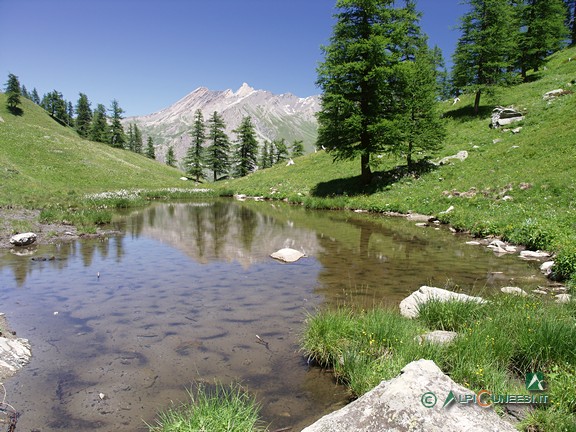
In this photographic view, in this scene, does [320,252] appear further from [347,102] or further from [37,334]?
[347,102]

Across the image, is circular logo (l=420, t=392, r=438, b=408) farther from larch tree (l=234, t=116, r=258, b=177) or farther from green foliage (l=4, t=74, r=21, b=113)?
green foliage (l=4, t=74, r=21, b=113)

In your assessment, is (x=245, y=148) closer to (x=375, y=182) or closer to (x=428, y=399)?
(x=375, y=182)

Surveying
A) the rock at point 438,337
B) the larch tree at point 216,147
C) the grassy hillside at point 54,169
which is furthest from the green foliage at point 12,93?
the rock at point 438,337

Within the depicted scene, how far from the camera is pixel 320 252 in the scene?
15.7 m

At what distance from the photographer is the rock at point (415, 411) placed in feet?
10.9

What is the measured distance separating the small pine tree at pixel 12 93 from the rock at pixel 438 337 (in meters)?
131

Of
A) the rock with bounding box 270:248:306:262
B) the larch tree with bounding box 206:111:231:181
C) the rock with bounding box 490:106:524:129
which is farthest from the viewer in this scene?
the larch tree with bounding box 206:111:231:181

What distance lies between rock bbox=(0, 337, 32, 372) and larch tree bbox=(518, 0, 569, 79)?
189ft

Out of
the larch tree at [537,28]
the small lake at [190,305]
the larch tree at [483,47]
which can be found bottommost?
the small lake at [190,305]

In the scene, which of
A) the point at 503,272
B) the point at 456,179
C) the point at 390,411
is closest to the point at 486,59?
the point at 456,179

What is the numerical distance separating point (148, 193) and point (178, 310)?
40.1 metres

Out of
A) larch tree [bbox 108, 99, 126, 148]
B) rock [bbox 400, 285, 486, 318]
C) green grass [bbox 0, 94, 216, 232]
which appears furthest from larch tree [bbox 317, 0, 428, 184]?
larch tree [bbox 108, 99, 126, 148]

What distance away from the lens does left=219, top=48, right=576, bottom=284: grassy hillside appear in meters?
16.5

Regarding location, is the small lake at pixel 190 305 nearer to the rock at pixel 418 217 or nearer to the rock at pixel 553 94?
the rock at pixel 418 217
